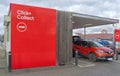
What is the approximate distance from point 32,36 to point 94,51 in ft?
17.2

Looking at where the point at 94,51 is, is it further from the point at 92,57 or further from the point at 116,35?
the point at 116,35

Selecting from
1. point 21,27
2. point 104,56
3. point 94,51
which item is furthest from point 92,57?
point 21,27

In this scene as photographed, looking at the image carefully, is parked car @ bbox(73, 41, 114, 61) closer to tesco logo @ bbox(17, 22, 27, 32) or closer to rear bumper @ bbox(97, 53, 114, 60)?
rear bumper @ bbox(97, 53, 114, 60)

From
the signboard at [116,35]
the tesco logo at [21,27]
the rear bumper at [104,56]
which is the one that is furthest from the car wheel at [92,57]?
Result: the tesco logo at [21,27]

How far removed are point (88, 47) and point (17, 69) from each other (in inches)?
252

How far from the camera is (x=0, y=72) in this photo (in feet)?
32.2

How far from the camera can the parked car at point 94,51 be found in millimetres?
13375

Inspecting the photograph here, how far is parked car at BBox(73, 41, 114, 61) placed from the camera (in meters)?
13.4

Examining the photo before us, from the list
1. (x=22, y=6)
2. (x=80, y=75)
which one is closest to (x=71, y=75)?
(x=80, y=75)

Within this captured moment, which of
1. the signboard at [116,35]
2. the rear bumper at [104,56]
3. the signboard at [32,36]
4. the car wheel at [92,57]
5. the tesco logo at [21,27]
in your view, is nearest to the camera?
the signboard at [32,36]

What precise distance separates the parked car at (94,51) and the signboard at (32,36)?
3.61m

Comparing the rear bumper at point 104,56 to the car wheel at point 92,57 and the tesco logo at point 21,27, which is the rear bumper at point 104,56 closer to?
the car wheel at point 92,57

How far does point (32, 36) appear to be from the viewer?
11023 mm

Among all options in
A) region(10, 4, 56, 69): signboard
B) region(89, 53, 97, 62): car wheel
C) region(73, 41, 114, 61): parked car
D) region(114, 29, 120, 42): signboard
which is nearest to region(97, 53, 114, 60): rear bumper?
region(73, 41, 114, 61): parked car
